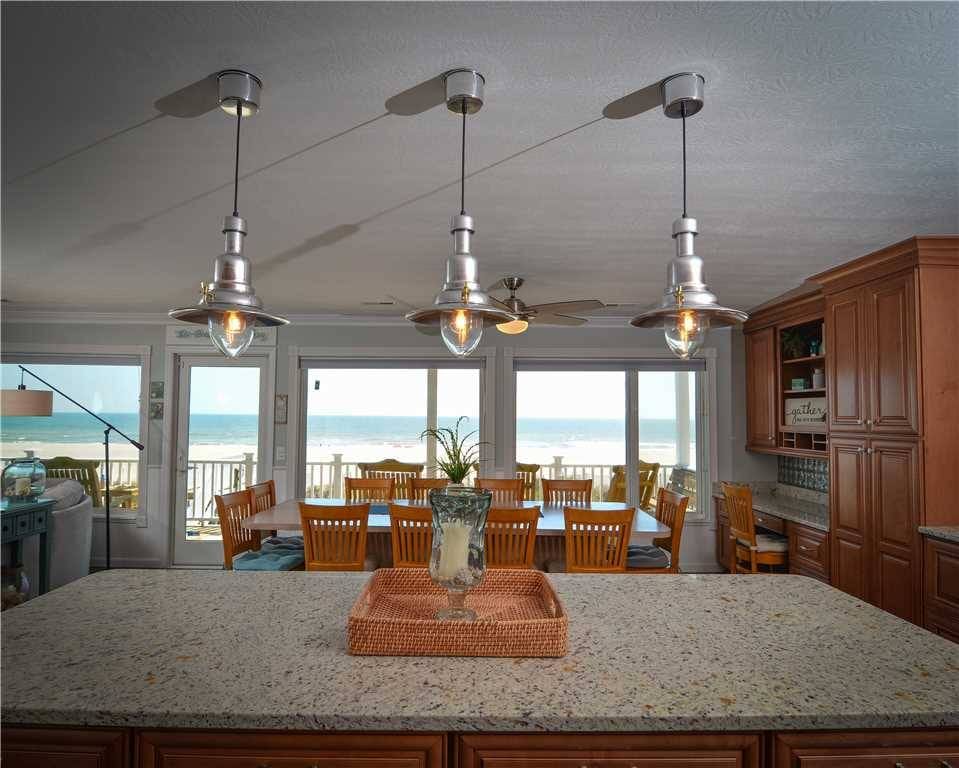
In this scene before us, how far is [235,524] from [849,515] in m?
3.79

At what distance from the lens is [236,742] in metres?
1.19

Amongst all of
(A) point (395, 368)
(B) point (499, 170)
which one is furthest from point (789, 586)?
(A) point (395, 368)

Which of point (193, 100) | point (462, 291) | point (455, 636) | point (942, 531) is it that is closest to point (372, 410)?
point (193, 100)

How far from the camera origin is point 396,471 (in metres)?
5.51

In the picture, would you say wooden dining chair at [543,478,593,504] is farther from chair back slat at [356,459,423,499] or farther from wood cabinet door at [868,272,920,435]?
wood cabinet door at [868,272,920,435]

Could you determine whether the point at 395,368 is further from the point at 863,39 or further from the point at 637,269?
the point at 863,39

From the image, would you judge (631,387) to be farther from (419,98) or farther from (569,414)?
(419,98)

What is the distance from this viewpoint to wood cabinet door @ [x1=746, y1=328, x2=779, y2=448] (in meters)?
5.24

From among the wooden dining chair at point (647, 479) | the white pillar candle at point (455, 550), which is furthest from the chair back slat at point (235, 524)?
the wooden dining chair at point (647, 479)

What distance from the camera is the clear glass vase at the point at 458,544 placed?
5.08 ft

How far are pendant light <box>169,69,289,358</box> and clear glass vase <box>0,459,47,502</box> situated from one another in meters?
3.53

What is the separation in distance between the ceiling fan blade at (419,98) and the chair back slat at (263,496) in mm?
2927

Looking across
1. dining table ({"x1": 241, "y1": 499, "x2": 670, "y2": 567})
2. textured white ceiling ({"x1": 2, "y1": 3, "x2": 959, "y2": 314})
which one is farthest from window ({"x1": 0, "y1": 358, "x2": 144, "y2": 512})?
dining table ({"x1": 241, "y1": 499, "x2": 670, "y2": 567})

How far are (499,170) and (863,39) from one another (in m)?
1.24
